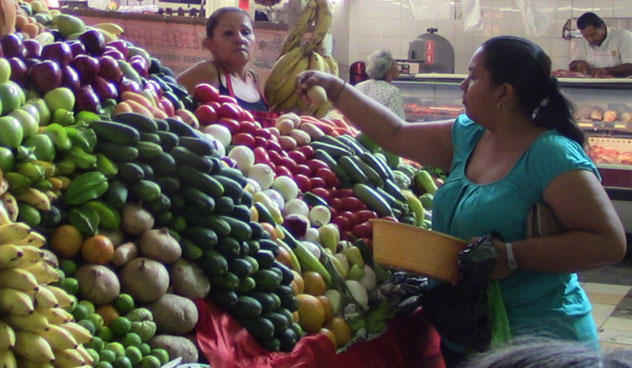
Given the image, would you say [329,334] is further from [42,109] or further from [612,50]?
[612,50]

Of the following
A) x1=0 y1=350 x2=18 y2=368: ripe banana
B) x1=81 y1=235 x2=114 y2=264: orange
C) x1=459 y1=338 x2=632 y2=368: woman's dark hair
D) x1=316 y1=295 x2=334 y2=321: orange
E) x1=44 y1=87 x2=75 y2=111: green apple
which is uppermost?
x1=44 y1=87 x2=75 y2=111: green apple

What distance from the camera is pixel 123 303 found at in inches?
86.1

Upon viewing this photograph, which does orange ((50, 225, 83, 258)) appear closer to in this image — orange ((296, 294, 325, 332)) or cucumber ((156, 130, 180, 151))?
cucumber ((156, 130, 180, 151))

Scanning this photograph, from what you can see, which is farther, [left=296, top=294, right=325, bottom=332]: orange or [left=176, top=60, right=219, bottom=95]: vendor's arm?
[left=176, top=60, right=219, bottom=95]: vendor's arm

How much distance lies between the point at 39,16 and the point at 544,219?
2.09m

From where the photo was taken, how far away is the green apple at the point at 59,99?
8.34ft

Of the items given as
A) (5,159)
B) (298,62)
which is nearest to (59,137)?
(5,159)

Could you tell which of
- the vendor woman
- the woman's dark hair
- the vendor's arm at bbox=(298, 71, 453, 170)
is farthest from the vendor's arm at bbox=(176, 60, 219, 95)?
the woman's dark hair

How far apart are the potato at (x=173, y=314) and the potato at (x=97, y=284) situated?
0.13 m

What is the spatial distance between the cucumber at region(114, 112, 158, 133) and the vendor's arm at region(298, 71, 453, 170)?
106 centimetres

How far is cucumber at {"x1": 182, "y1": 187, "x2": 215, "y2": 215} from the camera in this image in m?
2.50

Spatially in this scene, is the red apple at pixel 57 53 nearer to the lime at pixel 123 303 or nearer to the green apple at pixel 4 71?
the green apple at pixel 4 71

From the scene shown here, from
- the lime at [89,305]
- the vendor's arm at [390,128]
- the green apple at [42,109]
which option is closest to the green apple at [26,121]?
the green apple at [42,109]

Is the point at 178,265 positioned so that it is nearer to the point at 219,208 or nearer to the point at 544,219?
the point at 219,208
